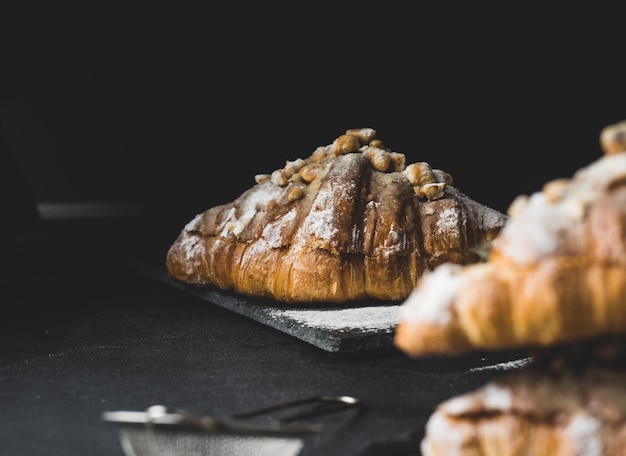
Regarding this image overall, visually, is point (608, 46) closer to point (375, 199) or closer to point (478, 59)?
point (478, 59)

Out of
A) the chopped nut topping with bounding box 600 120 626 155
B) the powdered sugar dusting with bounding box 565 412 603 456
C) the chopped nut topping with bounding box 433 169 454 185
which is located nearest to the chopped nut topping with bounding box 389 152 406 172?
the chopped nut topping with bounding box 433 169 454 185

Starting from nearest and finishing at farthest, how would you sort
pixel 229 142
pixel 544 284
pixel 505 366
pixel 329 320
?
pixel 544 284
pixel 505 366
pixel 329 320
pixel 229 142

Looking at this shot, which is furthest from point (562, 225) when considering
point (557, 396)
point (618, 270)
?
point (557, 396)

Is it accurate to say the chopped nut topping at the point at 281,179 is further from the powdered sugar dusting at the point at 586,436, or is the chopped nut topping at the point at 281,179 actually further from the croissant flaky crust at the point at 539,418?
the powdered sugar dusting at the point at 586,436

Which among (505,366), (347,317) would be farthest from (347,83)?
(505,366)

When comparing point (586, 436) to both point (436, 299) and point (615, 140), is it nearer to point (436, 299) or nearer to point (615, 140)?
point (436, 299)

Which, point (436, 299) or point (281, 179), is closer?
point (436, 299)

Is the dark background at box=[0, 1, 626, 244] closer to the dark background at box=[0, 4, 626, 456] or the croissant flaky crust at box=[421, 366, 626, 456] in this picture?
Result: the dark background at box=[0, 4, 626, 456]
